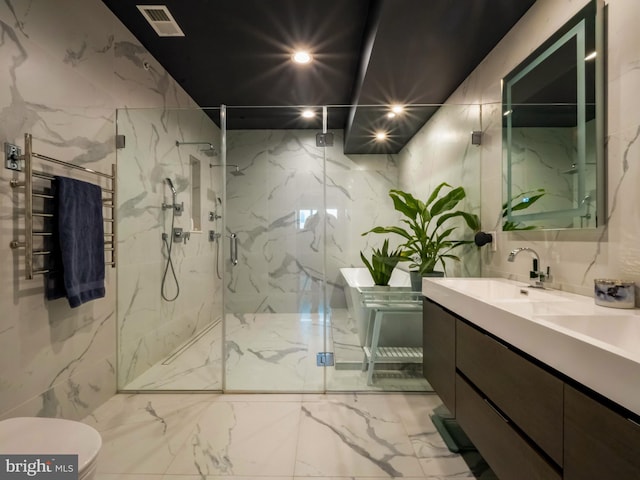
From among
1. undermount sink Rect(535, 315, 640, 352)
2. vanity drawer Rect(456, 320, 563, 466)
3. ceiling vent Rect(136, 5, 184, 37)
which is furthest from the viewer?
ceiling vent Rect(136, 5, 184, 37)

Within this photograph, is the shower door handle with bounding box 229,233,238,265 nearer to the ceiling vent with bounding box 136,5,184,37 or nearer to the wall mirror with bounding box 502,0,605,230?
the ceiling vent with bounding box 136,5,184,37

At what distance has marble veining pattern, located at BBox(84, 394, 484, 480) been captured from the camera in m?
1.42

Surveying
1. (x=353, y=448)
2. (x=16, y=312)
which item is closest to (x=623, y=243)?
(x=353, y=448)

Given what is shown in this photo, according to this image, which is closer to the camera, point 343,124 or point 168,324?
point 168,324

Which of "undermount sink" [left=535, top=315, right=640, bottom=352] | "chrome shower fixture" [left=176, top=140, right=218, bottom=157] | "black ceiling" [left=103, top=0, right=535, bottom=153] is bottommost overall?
"undermount sink" [left=535, top=315, right=640, bottom=352]

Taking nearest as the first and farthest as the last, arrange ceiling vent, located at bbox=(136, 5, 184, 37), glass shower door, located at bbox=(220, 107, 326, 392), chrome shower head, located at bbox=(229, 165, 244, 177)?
ceiling vent, located at bbox=(136, 5, 184, 37) → glass shower door, located at bbox=(220, 107, 326, 392) → chrome shower head, located at bbox=(229, 165, 244, 177)

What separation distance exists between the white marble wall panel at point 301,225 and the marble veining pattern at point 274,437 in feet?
2.74

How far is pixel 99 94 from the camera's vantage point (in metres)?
1.92

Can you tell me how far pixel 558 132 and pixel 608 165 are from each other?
1.09 feet

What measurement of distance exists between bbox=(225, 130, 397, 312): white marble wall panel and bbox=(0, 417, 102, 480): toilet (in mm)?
1582

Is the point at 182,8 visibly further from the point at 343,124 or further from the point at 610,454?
the point at 610,454

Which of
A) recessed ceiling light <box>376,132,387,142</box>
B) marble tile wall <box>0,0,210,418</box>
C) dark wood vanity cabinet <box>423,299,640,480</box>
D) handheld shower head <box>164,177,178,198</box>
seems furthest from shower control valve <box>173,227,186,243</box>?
dark wood vanity cabinet <box>423,299,640,480</box>

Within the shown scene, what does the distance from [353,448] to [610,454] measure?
3.95ft

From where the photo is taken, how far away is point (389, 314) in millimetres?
2236
